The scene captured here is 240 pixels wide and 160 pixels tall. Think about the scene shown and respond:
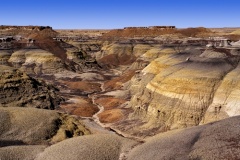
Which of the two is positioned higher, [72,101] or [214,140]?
[214,140]

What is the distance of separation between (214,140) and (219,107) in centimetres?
2107

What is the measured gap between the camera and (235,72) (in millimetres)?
48688

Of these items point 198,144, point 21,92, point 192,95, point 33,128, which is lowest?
point 21,92

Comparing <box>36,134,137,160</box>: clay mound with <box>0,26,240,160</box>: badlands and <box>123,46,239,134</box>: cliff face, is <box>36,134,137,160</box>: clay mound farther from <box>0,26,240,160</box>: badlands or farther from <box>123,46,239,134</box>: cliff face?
<box>123,46,239,134</box>: cliff face

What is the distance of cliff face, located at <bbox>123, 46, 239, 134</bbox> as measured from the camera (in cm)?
4597

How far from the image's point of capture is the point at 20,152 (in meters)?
29.3

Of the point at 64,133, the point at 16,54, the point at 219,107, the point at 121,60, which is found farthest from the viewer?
the point at 121,60

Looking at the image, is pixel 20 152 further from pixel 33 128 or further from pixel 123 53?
pixel 123 53

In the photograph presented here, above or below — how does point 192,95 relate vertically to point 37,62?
above

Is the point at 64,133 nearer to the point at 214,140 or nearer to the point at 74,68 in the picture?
the point at 214,140

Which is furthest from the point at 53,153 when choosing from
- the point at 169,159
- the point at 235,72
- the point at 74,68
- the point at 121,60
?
the point at 121,60

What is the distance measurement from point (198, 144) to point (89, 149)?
863 centimetres

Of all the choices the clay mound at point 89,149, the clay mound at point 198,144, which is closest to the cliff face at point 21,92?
the clay mound at point 89,149

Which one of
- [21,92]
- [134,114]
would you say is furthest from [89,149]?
[21,92]
